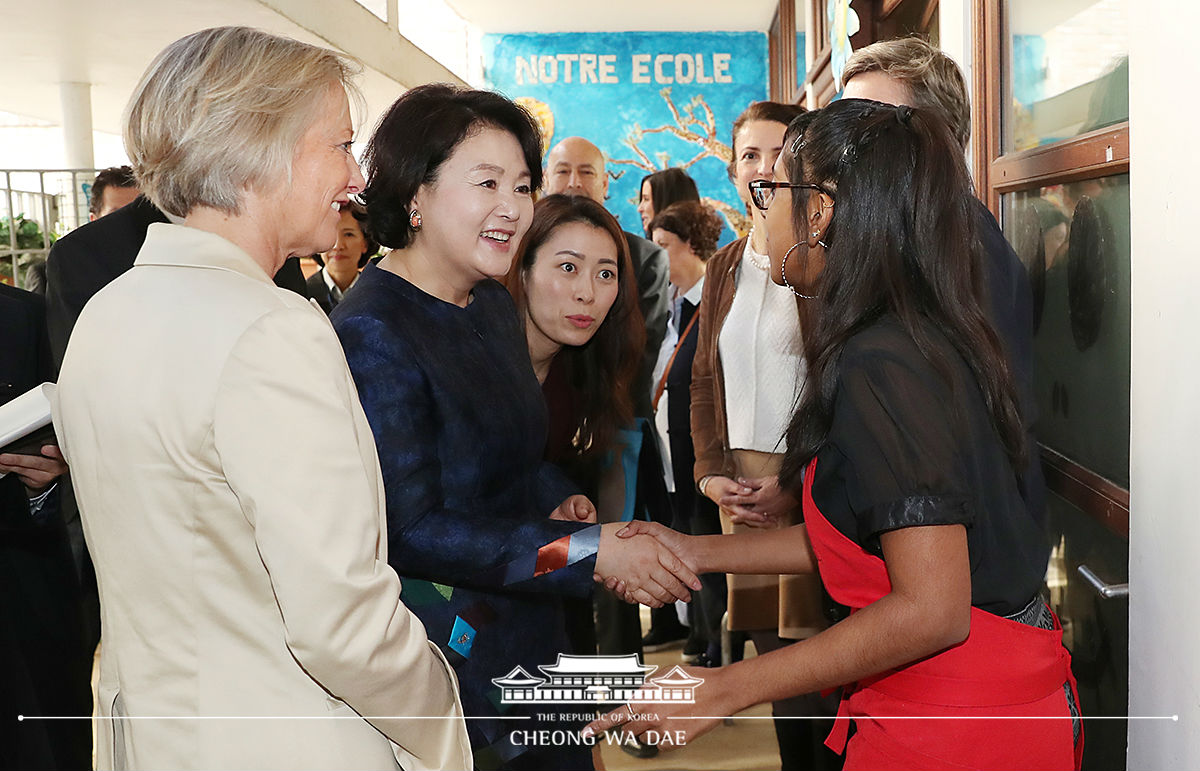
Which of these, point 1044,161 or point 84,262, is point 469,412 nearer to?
point 84,262

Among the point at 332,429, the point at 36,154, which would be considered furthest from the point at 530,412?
the point at 36,154

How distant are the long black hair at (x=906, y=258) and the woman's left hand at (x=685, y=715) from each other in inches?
11.9

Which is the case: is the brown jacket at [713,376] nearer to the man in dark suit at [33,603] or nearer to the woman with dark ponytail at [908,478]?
the woman with dark ponytail at [908,478]

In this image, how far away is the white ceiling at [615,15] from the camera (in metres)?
7.00

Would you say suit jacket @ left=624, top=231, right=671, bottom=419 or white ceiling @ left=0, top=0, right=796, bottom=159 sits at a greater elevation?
white ceiling @ left=0, top=0, right=796, bottom=159

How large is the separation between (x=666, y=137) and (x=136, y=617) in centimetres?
718

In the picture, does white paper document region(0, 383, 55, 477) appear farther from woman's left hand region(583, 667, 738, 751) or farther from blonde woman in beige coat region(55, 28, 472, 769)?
woman's left hand region(583, 667, 738, 751)

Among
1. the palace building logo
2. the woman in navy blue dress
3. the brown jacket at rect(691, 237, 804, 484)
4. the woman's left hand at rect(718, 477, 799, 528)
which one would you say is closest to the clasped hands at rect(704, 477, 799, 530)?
the woman's left hand at rect(718, 477, 799, 528)

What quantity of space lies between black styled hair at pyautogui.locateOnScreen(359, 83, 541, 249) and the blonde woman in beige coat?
416 millimetres

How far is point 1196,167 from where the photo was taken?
3.47 feet

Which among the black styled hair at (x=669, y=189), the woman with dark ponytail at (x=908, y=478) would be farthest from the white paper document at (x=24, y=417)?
the black styled hair at (x=669, y=189)

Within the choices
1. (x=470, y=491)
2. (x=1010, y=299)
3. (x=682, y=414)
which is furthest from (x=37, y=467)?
(x=682, y=414)

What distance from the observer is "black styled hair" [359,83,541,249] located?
1.43 meters

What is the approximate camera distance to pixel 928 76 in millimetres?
1673
